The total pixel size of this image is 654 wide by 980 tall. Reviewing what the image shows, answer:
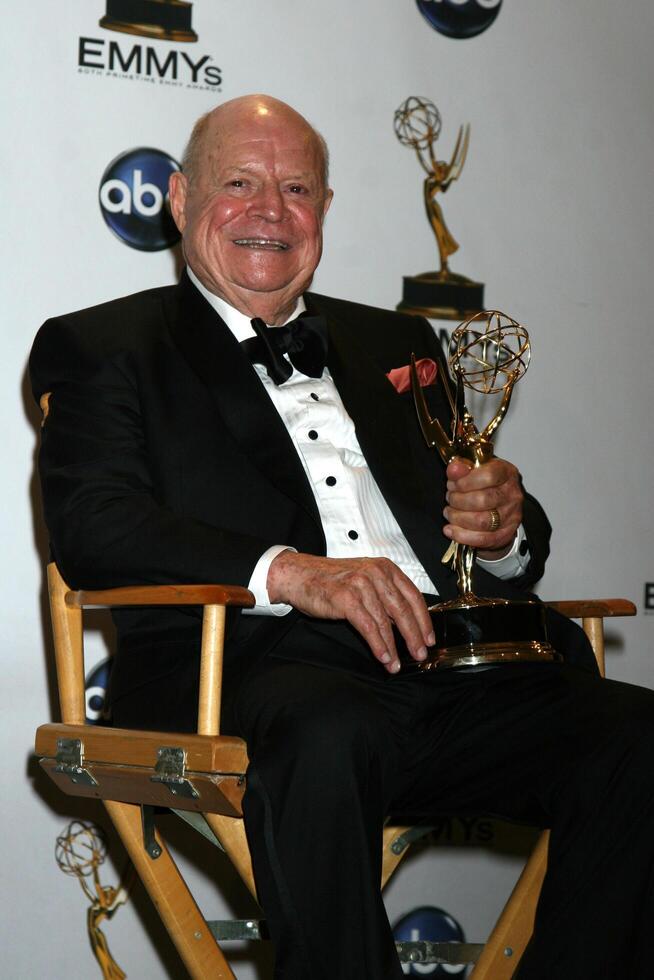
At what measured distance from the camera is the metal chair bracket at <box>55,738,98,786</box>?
1.96 m

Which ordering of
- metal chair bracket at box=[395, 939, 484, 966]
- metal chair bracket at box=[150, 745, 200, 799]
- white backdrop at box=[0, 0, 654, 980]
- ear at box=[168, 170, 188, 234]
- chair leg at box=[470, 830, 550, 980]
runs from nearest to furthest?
metal chair bracket at box=[150, 745, 200, 799], chair leg at box=[470, 830, 550, 980], metal chair bracket at box=[395, 939, 484, 966], ear at box=[168, 170, 188, 234], white backdrop at box=[0, 0, 654, 980]

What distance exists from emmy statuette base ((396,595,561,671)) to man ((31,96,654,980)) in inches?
2.2

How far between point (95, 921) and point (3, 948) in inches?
7.7

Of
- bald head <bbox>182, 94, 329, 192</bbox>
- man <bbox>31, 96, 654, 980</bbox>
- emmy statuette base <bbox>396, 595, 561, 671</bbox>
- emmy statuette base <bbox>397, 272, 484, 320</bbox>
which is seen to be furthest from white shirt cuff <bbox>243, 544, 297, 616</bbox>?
emmy statuette base <bbox>397, 272, 484, 320</bbox>

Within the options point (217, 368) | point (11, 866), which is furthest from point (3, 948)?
point (217, 368)

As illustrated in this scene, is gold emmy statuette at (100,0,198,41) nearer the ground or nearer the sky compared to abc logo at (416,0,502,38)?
nearer the ground

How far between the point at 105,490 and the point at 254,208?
69 centimetres

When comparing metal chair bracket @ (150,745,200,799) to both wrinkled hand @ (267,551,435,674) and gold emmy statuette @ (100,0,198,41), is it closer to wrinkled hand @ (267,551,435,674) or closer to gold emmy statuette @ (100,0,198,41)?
wrinkled hand @ (267,551,435,674)

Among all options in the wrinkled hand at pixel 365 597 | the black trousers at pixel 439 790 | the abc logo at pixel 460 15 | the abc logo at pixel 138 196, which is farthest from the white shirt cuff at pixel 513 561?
the abc logo at pixel 460 15

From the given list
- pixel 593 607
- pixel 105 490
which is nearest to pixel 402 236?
pixel 593 607

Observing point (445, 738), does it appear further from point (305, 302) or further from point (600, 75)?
point (600, 75)

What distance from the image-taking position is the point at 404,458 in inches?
91.6

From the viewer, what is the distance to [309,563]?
1877 millimetres

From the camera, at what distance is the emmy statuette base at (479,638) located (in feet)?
6.28
